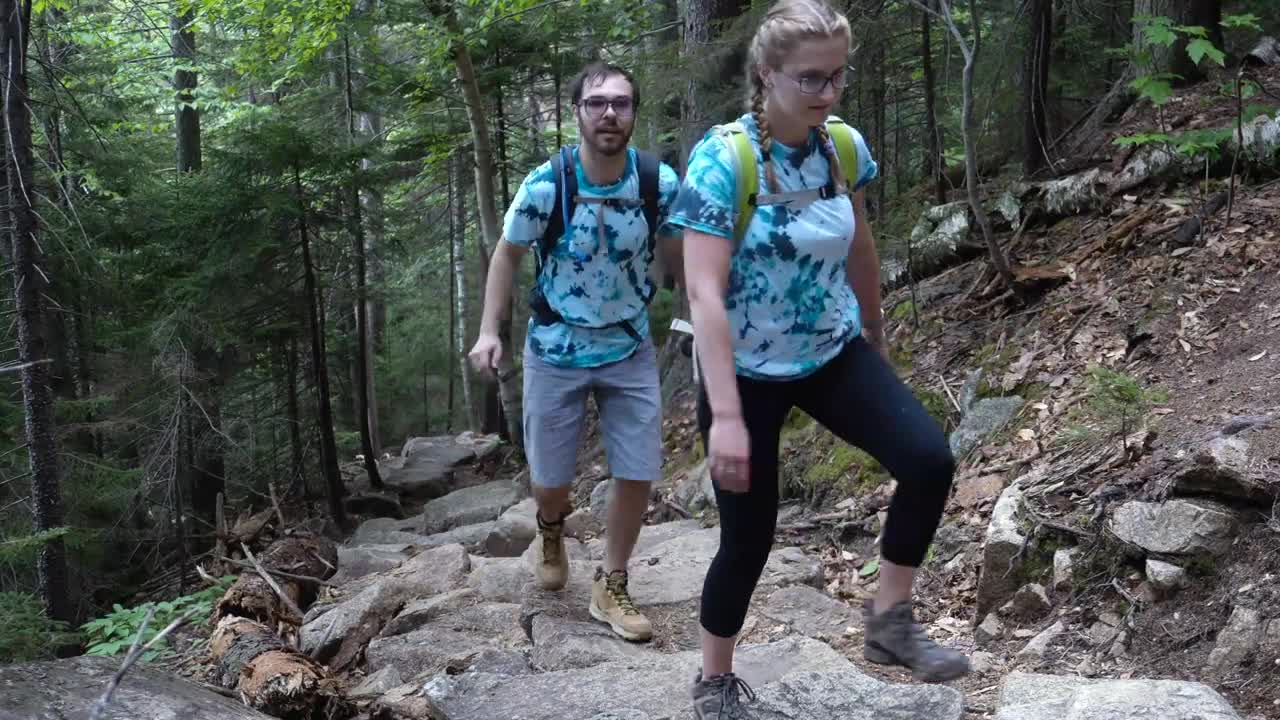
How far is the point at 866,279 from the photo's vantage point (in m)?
3.24

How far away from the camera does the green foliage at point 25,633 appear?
6.46m

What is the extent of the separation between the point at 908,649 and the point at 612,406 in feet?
6.98

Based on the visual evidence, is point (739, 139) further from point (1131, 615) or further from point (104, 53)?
point (104, 53)

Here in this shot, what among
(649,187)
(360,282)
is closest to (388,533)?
(360,282)

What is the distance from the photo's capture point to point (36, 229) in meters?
8.55

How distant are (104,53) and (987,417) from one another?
14706 millimetres

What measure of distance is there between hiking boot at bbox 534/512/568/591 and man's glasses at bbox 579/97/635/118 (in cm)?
216

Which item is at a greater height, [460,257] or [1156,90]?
[1156,90]

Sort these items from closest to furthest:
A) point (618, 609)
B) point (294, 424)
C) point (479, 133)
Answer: point (618, 609), point (479, 133), point (294, 424)

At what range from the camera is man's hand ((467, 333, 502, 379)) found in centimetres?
425

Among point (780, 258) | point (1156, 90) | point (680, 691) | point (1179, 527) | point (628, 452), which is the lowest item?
point (680, 691)

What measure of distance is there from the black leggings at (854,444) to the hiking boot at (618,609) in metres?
1.91

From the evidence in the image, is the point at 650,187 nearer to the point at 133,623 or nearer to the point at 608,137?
the point at 608,137

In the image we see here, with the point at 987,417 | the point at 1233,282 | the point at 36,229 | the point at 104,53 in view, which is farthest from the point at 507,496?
the point at 104,53
